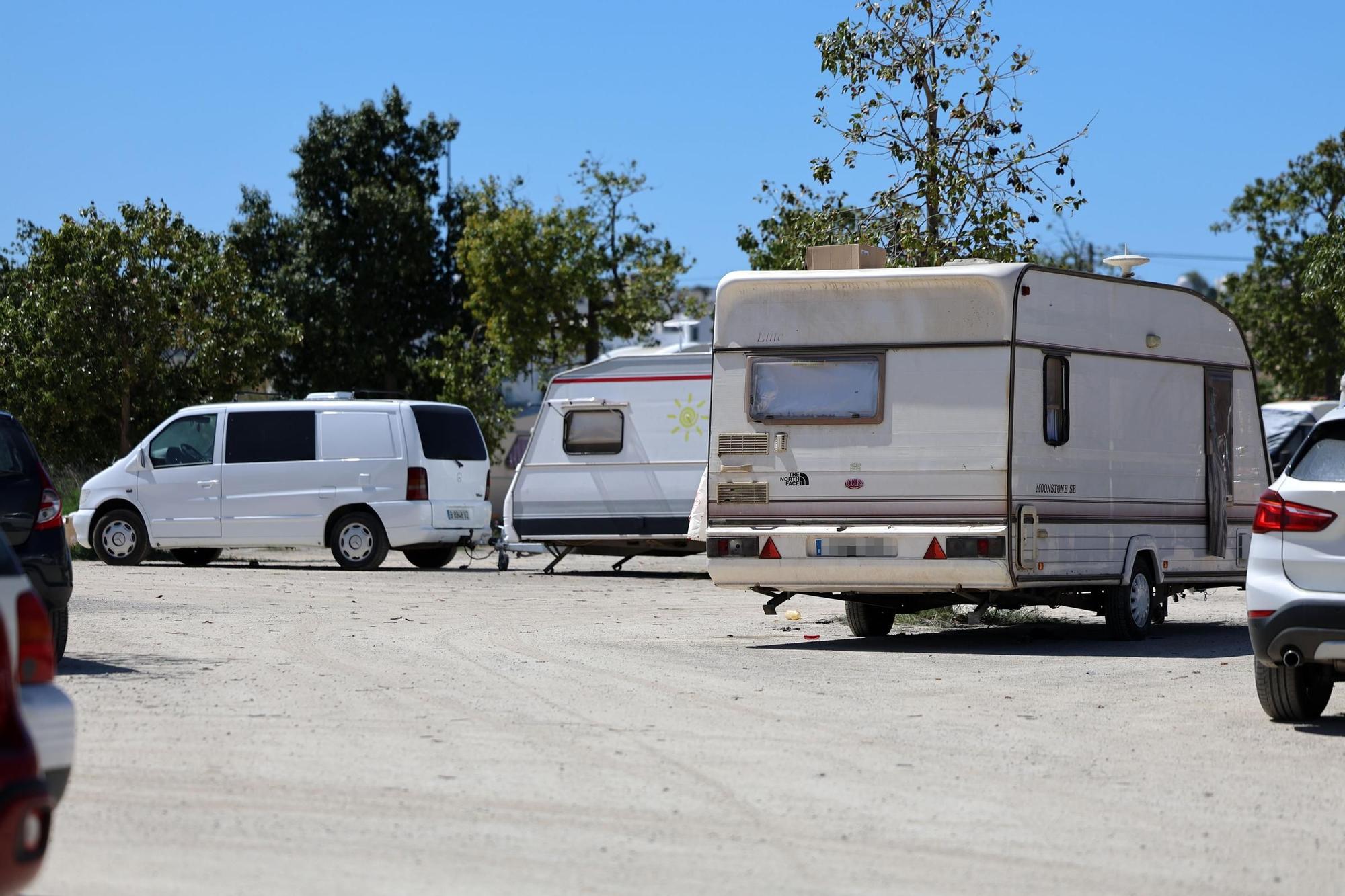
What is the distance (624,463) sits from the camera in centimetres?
2150

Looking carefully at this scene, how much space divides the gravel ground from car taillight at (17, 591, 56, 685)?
2.66 ft

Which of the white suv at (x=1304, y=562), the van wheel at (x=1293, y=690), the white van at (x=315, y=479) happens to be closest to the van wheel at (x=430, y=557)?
the white van at (x=315, y=479)

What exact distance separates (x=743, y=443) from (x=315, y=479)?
9.94 metres

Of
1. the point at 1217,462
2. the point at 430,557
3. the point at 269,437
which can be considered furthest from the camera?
the point at 430,557

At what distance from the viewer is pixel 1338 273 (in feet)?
83.5

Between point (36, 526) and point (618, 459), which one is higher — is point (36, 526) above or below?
below

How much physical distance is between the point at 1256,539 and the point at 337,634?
7259 millimetres

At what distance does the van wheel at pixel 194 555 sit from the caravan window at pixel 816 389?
12.4 m

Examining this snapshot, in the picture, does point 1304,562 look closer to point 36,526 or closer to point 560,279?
point 36,526

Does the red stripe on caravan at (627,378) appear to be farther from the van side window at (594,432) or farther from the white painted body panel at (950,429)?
the white painted body panel at (950,429)

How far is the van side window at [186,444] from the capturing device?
2222 centimetres

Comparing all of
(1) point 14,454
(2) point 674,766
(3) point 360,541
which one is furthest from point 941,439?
(3) point 360,541

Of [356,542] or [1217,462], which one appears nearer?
[1217,462]

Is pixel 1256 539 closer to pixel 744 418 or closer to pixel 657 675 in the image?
pixel 657 675
